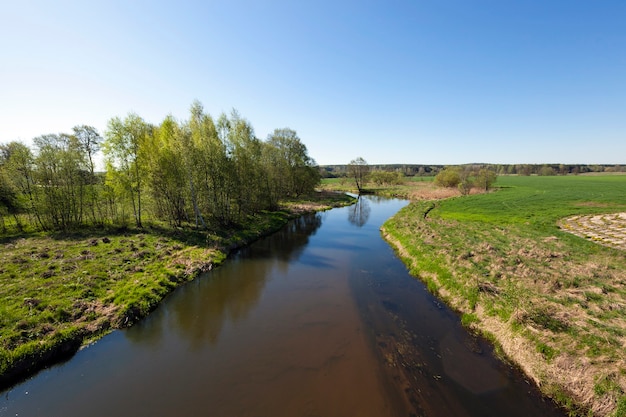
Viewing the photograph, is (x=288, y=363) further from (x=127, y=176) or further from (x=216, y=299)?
(x=127, y=176)

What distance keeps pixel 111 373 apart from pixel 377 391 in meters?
9.47

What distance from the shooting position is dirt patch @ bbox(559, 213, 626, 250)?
18.8 metres

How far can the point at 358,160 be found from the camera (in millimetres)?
74875

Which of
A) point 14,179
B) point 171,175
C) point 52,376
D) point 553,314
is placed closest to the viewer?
point 52,376

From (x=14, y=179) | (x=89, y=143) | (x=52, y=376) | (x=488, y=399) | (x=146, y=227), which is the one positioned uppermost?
(x=89, y=143)

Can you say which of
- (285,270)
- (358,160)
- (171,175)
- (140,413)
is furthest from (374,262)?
(358,160)

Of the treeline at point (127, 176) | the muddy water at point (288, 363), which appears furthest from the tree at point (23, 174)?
the muddy water at point (288, 363)

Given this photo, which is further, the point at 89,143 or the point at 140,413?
the point at 89,143

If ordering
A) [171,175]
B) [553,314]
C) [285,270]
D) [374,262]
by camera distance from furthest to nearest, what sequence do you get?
[171,175], [374,262], [285,270], [553,314]

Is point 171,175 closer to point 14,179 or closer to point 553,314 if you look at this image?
point 14,179

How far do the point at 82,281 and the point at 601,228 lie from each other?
40.0 meters

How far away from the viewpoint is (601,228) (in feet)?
73.9

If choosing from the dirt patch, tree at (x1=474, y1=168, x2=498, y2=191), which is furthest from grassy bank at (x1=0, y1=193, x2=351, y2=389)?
tree at (x1=474, y1=168, x2=498, y2=191)

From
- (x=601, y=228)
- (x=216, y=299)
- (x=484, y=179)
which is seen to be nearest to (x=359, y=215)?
(x=601, y=228)
